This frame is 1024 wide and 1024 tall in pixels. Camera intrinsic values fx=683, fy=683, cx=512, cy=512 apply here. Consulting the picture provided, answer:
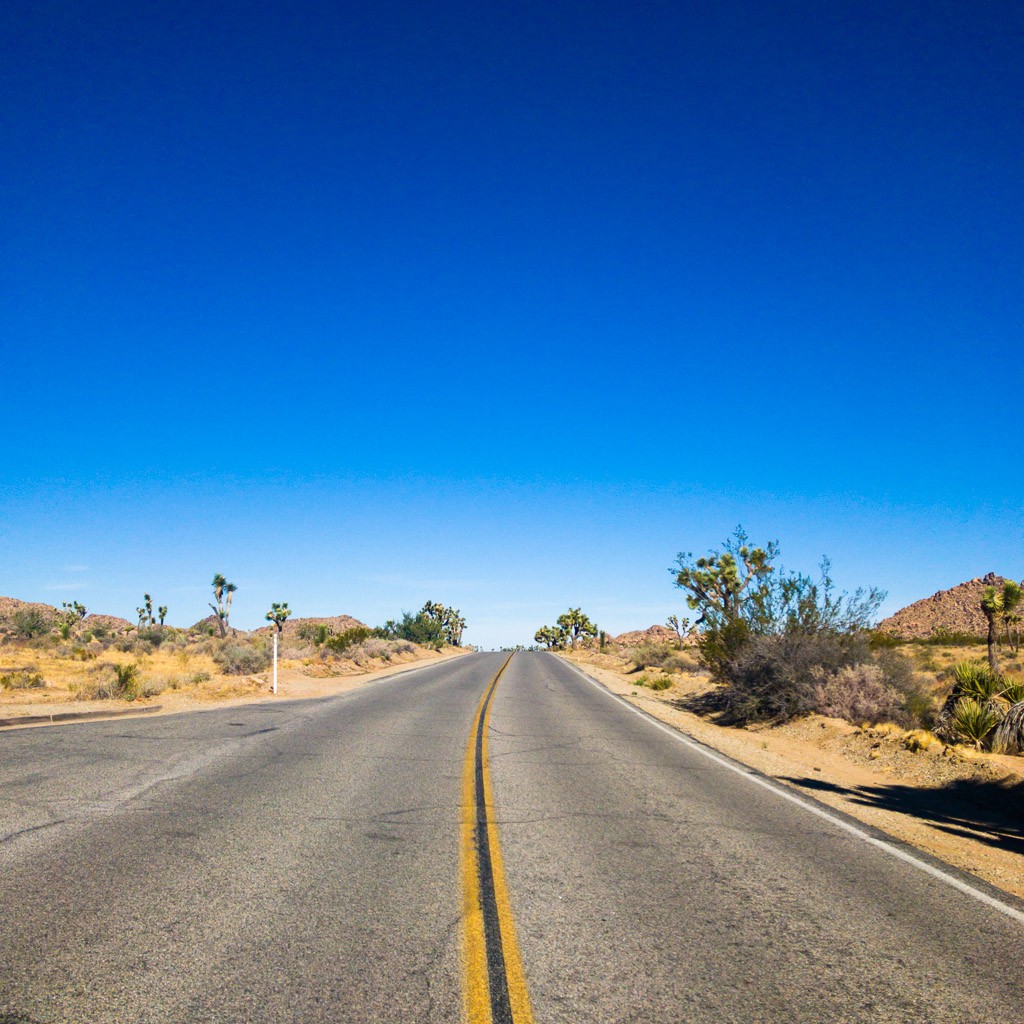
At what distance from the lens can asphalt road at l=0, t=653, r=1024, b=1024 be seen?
362 centimetres

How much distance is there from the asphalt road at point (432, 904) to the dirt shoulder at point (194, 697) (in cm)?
680

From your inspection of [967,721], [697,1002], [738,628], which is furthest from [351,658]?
Result: [697,1002]

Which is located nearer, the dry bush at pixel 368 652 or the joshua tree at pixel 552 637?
the dry bush at pixel 368 652

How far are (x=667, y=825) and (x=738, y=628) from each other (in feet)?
43.2

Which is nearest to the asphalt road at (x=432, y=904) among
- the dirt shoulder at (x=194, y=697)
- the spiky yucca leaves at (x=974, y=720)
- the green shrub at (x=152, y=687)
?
the spiky yucca leaves at (x=974, y=720)

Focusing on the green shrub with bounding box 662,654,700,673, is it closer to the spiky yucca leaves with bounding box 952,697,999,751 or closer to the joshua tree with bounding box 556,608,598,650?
the spiky yucca leaves with bounding box 952,697,999,751

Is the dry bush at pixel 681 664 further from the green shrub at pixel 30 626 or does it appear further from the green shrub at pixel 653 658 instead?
A: the green shrub at pixel 30 626

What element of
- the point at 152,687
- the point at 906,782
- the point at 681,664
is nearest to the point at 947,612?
the point at 681,664

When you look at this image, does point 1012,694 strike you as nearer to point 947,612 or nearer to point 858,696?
point 858,696

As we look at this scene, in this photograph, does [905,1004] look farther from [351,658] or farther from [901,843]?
[351,658]

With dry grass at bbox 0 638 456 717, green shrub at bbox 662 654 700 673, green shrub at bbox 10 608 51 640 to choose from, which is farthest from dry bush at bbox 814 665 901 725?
green shrub at bbox 10 608 51 640

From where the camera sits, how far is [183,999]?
3.51 meters

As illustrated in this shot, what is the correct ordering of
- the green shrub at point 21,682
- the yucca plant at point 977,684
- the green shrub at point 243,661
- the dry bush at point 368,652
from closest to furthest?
the yucca plant at point 977,684 < the green shrub at point 21,682 < the green shrub at point 243,661 < the dry bush at point 368,652

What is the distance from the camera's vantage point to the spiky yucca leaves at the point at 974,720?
1188 centimetres
